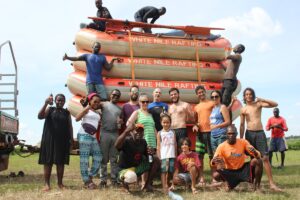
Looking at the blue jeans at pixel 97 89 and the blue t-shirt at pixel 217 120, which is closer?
the blue t-shirt at pixel 217 120

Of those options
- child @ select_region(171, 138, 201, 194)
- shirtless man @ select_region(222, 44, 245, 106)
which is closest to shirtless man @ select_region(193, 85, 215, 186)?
child @ select_region(171, 138, 201, 194)

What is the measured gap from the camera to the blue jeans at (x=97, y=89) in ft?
25.3

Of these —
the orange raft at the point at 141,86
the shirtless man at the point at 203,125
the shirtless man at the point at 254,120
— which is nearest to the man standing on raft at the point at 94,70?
the orange raft at the point at 141,86

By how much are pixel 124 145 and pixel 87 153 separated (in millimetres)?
757

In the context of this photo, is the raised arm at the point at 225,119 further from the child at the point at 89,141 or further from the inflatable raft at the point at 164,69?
the inflatable raft at the point at 164,69

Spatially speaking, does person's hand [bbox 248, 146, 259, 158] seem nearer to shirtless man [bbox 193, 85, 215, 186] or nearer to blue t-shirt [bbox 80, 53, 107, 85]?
shirtless man [bbox 193, 85, 215, 186]

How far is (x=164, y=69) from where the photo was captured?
29.5 ft

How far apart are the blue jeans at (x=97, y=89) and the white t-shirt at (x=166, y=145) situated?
1.99m

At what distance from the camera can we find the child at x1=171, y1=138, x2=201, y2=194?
607cm

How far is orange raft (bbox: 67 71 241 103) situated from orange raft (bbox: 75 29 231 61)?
0.66 metres

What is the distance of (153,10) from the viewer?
9570mm

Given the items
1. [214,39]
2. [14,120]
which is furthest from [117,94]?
[214,39]

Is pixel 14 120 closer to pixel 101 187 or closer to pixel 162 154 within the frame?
pixel 101 187

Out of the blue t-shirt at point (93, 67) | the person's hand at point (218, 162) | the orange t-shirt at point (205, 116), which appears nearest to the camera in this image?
the person's hand at point (218, 162)
